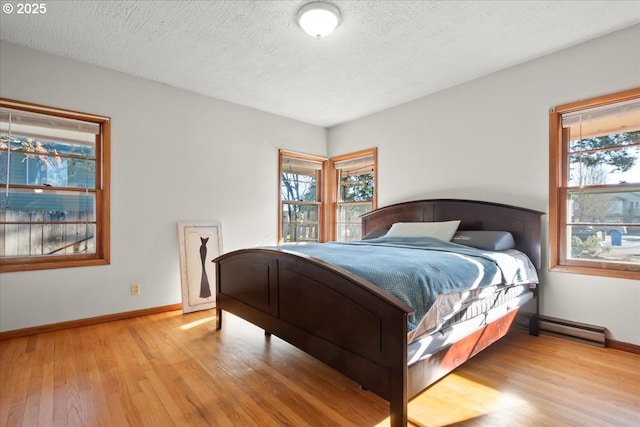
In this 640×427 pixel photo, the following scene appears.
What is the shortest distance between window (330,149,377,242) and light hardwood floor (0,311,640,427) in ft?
8.40

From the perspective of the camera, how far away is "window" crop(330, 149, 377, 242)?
15.4 ft

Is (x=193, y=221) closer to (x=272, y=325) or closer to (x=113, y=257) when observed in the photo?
(x=113, y=257)

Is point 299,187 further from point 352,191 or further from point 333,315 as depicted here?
point 333,315

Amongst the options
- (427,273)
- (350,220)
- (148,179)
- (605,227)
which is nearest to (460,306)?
(427,273)

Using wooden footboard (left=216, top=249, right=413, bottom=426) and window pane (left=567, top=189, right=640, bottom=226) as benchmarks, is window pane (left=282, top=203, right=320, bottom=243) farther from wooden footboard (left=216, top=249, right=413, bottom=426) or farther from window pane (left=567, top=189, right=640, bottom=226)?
window pane (left=567, top=189, right=640, bottom=226)

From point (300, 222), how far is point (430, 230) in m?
2.26

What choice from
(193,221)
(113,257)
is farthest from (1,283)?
(193,221)

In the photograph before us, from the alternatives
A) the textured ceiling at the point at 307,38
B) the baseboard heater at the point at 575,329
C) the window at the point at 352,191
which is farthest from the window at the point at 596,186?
the window at the point at 352,191

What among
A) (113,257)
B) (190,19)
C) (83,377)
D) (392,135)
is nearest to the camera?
(83,377)

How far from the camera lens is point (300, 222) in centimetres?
498

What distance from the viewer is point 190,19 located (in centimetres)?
241

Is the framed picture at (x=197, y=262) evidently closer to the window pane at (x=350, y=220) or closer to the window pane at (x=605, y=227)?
the window pane at (x=350, y=220)

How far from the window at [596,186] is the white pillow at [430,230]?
2.80ft

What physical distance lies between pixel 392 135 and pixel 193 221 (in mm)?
2815
